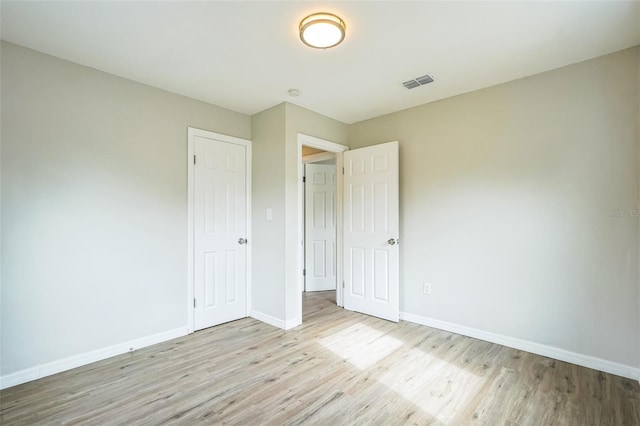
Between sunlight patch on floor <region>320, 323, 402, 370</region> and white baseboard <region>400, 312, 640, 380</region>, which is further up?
white baseboard <region>400, 312, 640, 380</region>

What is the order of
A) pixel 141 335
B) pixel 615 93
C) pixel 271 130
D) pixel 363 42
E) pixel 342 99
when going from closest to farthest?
1. pixel 363 42
2. pixel 615 93
3. pixel 141 335
4. pixel 342 99
5. pixel 271 130

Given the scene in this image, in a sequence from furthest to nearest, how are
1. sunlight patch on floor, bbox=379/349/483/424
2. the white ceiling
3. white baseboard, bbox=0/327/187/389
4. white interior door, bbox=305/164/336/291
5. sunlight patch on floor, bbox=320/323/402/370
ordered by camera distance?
white interior door, bbox=305/164/336/291, sunlight patch on floor, bbox=320/323/402/370, white baseboard, bbox=0/327/187/389, sunlight patch on floor, bbox=379/349/483/424, the white ceiling

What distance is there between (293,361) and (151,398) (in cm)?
104

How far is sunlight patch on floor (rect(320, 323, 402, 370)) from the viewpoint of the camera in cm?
255

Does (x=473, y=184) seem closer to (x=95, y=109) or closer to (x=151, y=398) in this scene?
(x=151, y=398)

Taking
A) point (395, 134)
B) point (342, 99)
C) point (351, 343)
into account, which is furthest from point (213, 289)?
point (395, 134)

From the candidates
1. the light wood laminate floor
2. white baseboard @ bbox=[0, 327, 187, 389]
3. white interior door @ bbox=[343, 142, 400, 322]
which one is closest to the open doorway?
white interior door @ bbox=[343, 142, 400, 322]

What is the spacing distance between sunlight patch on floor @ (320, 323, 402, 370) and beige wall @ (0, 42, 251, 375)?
158cm

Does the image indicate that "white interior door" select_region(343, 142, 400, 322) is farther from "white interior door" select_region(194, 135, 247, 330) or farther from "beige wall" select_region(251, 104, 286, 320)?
"white interior door" select_region(194, 135, 247, 330)

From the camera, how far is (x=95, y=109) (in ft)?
8.27

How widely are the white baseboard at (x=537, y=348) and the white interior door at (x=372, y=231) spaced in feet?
1.34

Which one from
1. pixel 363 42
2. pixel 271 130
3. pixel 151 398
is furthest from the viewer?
pixel 271 130

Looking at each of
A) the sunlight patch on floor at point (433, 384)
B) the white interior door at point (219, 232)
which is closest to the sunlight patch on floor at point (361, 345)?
the sunlight patch on floor at point (433, 384)

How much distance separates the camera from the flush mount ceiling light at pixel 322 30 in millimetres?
1855
